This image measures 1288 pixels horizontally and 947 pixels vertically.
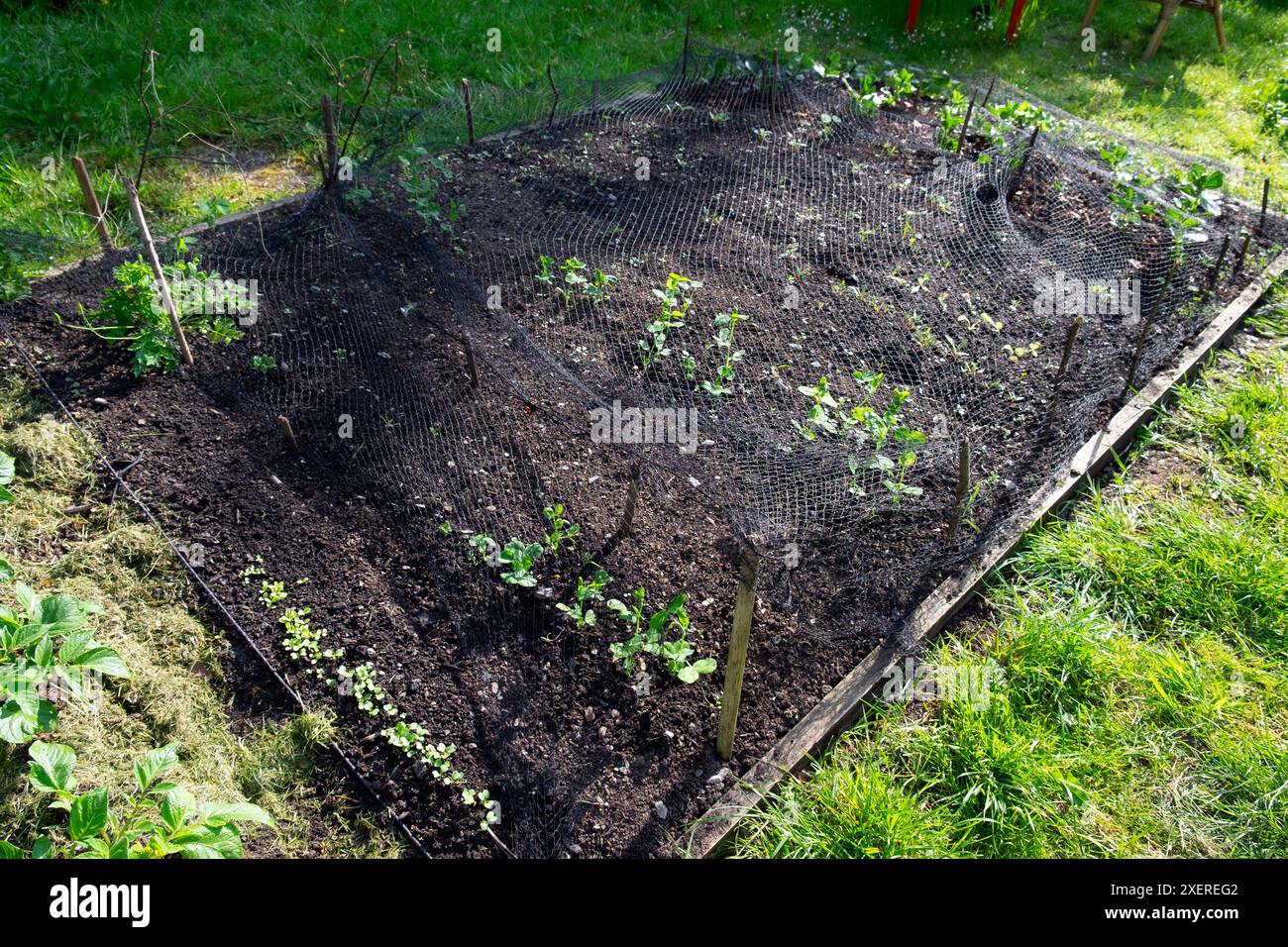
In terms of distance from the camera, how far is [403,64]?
534 cm

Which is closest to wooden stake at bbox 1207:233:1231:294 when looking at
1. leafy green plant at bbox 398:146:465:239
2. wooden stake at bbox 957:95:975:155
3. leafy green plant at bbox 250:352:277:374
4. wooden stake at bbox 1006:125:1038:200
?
wooden stake at bbox 1006:125:1038:200

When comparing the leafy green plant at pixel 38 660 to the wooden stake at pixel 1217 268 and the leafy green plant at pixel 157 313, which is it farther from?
the wooden stake at pixel 1217 268

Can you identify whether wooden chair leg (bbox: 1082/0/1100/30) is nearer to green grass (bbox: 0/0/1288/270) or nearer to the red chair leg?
green grass (bbox: 0/0/1288/270)

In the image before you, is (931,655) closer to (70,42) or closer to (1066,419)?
(1066,419)

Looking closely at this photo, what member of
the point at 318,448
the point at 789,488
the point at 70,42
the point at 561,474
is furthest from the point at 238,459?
the point at 70,42

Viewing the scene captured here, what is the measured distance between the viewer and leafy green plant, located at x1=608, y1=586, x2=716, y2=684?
2.46 metres

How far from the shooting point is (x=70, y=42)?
5488mm

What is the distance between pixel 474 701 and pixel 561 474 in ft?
3.05

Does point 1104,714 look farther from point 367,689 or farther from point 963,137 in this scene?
point 963,137

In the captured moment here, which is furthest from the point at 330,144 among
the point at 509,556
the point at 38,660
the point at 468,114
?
the point at 38,660

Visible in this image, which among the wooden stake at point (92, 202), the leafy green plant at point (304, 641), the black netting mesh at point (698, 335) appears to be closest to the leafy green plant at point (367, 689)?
the leafy green plant at point (304, 641)

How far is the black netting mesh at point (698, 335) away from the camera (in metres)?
2.89

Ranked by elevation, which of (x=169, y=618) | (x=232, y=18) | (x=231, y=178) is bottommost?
(x=169, y=618)

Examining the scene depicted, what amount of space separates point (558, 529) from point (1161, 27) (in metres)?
7.00
